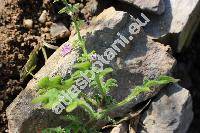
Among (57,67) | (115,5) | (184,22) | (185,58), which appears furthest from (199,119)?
(57,67)

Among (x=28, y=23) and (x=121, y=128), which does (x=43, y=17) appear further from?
(x=121, y=128)

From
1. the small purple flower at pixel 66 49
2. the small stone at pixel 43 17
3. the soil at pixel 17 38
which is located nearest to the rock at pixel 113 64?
the small purple flower at pixel 66 49

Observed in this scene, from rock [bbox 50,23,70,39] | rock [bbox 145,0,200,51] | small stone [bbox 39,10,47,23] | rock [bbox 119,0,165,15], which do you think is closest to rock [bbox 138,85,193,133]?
rock [bbox 145,0,200,51]

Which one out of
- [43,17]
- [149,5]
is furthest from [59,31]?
[149,5]

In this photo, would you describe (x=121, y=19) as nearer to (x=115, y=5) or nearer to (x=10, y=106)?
(x=115, y=5)

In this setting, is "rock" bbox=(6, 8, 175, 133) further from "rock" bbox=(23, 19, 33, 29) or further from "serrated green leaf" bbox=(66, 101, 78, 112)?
"serrated green leaf" bbox=(66, 101, 78, 112)

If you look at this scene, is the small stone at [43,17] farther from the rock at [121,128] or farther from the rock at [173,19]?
the rock at [121,128]

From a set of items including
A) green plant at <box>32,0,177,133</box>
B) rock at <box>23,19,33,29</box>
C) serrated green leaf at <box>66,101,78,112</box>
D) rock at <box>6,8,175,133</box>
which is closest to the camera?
serrated green leaf at <box>66,101,78,112</box>

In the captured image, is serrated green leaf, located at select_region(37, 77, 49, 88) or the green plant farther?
the green plant
